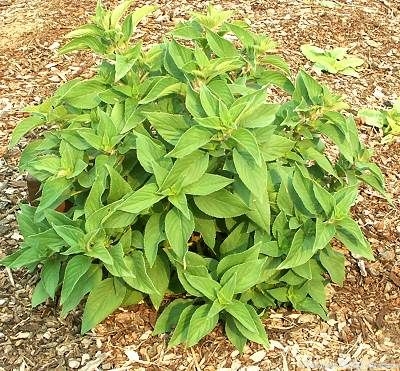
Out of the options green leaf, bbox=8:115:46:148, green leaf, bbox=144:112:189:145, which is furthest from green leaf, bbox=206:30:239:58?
green leaf, bbox=8:115:46:148

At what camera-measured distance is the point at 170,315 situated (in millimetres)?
3037

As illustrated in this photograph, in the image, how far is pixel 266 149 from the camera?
9.02 ft

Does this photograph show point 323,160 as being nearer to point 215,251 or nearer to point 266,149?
point 266,149

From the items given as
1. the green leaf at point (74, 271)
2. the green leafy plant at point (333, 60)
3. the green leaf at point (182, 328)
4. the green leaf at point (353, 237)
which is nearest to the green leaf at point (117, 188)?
the green leaf at point (74, 271)

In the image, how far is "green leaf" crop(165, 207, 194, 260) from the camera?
257 cm

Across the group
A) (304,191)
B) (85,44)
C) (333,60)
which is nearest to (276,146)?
(304,191)

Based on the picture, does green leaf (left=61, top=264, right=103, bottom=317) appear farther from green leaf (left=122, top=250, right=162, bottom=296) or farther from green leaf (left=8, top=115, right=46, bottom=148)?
green leaf (left=8, top=115, right=46, bottom=148)

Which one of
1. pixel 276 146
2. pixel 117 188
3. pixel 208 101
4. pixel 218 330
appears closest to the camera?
pixel 208 101

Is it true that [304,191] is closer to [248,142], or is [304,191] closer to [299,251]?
[299,251]

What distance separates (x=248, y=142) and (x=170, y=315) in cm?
93

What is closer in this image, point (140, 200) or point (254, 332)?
point (140, 200)

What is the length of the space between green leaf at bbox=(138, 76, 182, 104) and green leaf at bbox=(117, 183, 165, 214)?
36cm

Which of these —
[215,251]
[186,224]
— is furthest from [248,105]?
[215,251]

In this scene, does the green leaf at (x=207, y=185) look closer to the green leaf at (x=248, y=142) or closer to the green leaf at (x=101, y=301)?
the green leaf at (x=248, y=142)
